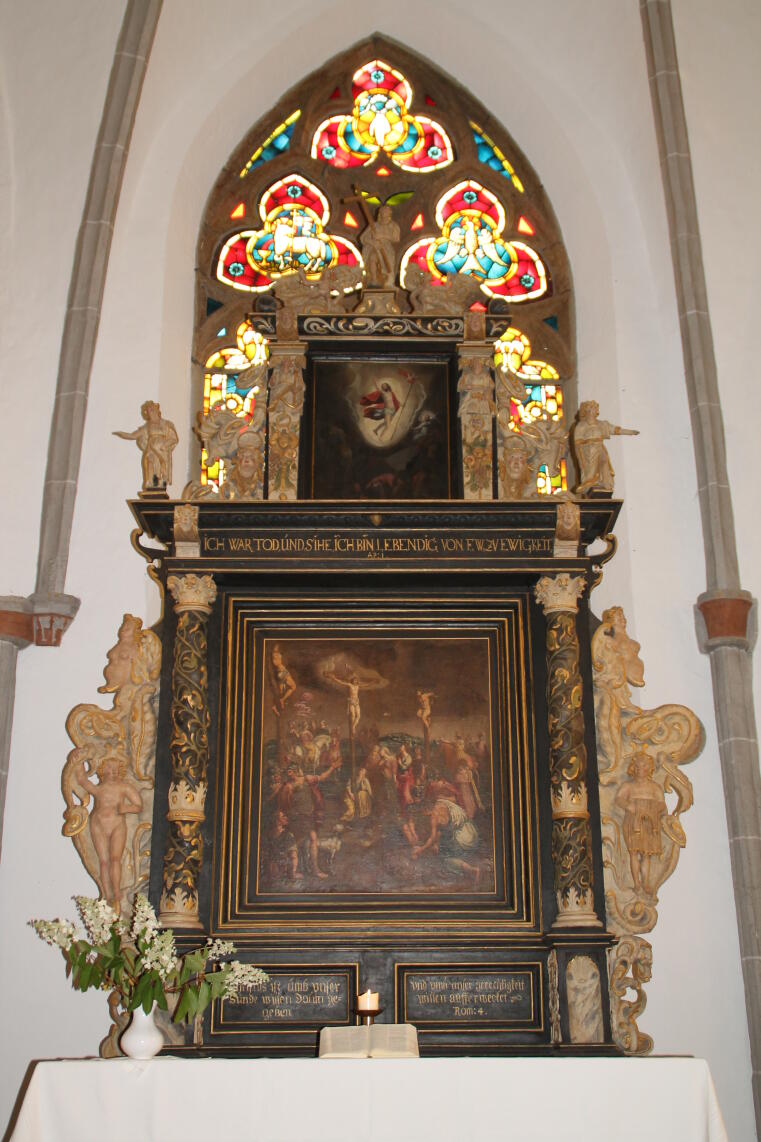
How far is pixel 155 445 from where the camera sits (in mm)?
9266

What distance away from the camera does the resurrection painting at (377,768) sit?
856cm

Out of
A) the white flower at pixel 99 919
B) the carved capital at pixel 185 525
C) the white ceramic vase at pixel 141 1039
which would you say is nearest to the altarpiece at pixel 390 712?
the carved capital at pixel 185 525

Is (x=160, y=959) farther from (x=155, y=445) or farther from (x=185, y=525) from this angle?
(x=155, y=445)

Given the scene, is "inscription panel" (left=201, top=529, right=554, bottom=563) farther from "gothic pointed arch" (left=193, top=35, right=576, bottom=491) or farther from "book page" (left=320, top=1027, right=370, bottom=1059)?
"book page" (left=320, top=1027, right=370, bottom=1059)

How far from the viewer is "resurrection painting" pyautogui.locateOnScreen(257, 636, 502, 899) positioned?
28.1ft

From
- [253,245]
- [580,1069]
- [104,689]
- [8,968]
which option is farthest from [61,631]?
[580,1069]

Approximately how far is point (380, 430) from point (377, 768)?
245 centimetres

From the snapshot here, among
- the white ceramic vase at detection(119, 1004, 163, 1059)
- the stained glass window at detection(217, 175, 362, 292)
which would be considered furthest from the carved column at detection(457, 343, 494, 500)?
the white ceramic vase at detection(119, 1004, 163, 1059)

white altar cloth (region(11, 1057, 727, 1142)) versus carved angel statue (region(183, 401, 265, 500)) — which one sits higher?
carved angel statue (region(183, 401, 265, 500))

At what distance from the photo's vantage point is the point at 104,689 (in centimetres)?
902

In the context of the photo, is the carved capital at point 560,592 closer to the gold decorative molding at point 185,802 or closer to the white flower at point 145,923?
the gold decorative molding at point 185,802

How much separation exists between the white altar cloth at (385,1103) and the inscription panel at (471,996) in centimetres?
244

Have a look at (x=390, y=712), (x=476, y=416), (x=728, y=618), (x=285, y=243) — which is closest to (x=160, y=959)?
(x=390, y=712)

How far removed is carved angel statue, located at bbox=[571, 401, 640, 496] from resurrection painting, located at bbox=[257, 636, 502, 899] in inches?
51.0
